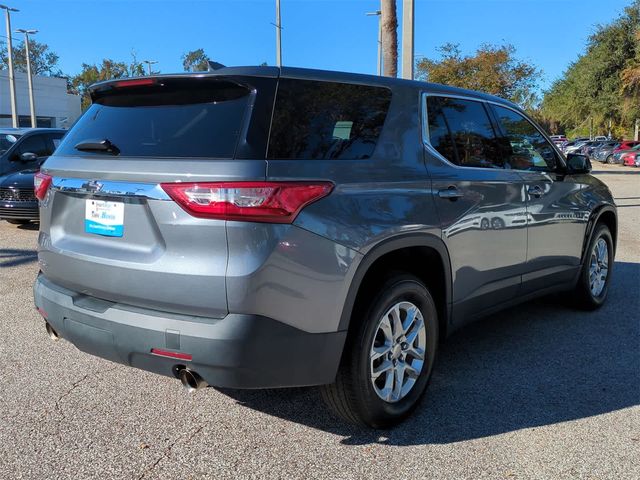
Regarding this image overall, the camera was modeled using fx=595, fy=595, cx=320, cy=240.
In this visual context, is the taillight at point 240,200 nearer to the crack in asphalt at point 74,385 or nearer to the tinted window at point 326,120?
the tinted window at point 326,120

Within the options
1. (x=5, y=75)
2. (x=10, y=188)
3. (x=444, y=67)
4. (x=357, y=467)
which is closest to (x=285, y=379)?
(x=357, y=467)

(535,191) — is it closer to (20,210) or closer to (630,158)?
(20,210)

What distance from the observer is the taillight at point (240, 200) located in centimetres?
249

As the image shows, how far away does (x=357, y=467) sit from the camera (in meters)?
2.88

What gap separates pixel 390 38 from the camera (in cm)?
1191

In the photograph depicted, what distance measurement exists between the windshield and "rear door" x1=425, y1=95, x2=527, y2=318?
8999 millimetres

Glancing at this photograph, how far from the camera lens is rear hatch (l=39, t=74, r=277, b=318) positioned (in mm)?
2539

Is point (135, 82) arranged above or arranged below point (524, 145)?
above

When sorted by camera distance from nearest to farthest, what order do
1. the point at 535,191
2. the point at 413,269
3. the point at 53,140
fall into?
the point at 413,269
the point at 535,191
the point at 53,140

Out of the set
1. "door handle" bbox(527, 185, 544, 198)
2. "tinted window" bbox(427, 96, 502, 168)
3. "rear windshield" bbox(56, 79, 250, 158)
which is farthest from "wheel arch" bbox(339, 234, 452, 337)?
"door handle" bbox(527, 185, 544, 198)

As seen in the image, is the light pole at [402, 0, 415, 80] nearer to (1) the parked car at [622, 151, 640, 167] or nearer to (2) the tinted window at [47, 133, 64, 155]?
(2) the tinted window at [47, 133, 64, 155]

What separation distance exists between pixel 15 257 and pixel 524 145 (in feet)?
20.8

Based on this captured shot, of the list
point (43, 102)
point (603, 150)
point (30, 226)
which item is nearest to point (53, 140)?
point (30, 226)

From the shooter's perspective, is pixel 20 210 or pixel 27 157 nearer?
pixel 20 210
